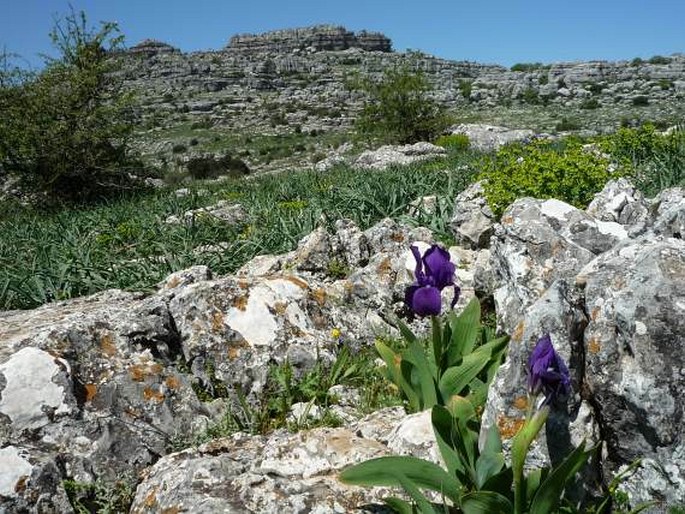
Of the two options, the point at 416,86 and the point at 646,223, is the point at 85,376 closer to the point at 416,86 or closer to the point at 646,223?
the point at 646,223

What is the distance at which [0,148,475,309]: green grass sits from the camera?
257 inches

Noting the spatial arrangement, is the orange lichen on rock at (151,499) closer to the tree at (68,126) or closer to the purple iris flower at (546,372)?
the purple iris flower at (546,372)

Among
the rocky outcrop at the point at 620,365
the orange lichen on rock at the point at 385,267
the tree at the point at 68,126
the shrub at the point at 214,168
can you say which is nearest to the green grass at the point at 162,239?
the orange lichen on rock at the point at 385,267

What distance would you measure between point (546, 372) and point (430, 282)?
32.8 inches

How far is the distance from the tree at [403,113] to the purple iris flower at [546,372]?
33749 mm

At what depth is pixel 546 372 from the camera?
232 cm

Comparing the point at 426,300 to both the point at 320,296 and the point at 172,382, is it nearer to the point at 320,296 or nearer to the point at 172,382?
the point at 172,382

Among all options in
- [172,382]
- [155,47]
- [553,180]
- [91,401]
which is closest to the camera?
[91,401]

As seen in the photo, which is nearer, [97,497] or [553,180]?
[97,497]

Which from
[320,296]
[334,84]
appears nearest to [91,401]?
[320,296]

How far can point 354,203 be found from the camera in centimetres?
859

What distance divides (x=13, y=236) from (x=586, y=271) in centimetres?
992

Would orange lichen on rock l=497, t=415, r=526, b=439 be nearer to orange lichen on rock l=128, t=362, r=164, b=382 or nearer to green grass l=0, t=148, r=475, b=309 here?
orange lichen on rock l=128, t=362, r=164, b=382

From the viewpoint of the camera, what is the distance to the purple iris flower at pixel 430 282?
9.72ft
